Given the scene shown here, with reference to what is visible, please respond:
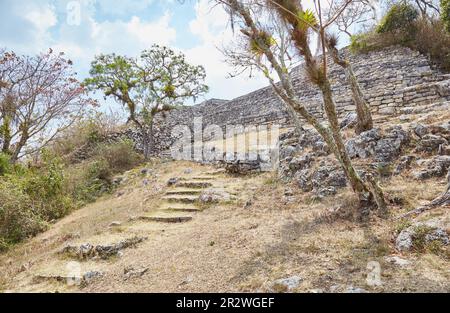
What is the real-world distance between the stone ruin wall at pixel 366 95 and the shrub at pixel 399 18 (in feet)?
3.13

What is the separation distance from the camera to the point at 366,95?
10.5 metres

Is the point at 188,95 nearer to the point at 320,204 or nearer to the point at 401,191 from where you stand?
the point at 320,204

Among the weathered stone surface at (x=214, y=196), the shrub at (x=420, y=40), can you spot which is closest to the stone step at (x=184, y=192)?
the weathered stone surface at (x=214, y=196)

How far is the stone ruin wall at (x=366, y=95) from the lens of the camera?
9094mm

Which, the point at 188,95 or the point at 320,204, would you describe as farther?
the point at 188,95

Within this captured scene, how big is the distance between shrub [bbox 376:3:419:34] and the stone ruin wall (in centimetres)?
95

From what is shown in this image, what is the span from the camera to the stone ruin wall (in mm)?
9094

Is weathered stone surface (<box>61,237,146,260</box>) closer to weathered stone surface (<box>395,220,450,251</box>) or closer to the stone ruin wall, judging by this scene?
weathered stone surface (<box>395,220,450,251</box>)

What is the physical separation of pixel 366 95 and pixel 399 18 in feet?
16.9

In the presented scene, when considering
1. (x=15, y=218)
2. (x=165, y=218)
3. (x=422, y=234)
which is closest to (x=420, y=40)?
(x=422, y=234)
